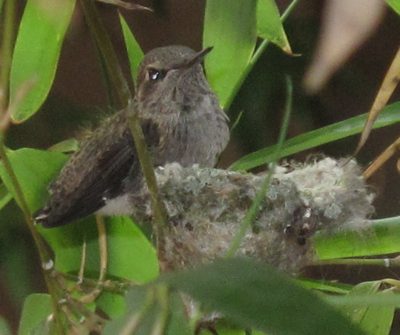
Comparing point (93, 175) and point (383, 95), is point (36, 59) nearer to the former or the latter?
point (93, 175)

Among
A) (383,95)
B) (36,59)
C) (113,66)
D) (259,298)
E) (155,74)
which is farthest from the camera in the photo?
(155,74)

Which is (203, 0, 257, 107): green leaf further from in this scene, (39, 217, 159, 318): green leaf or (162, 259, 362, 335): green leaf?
(162, 259, 362, 335): green leaf

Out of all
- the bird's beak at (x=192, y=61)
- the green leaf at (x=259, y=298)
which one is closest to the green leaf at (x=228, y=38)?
the bird's beak at (x=192, y=61)

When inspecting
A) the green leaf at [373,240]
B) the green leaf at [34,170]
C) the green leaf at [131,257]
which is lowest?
the green leaf at [373,240]

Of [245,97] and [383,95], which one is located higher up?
[383,95]

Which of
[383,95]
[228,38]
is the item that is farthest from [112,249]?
[383,95]

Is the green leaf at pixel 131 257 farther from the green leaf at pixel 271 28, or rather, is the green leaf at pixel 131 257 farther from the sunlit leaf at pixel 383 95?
the sunlit leaf at pixel 383 95

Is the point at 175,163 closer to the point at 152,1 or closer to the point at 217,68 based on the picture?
the point at 217,68

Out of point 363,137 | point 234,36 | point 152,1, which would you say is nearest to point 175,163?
point 234,36

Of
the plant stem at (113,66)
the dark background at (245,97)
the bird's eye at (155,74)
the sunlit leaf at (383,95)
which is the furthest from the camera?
the dark background at (245,97)
